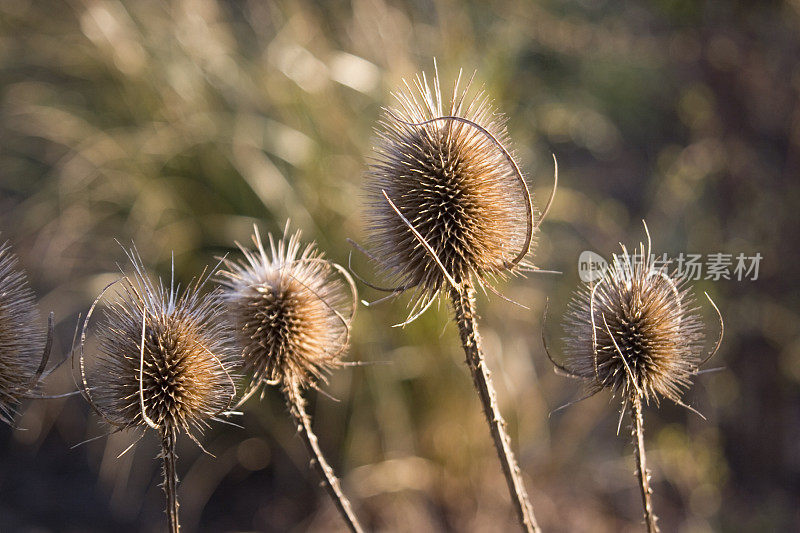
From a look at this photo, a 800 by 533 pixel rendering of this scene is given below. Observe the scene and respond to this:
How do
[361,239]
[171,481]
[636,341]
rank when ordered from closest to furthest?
[171,481] → [636,341] → [361,239]

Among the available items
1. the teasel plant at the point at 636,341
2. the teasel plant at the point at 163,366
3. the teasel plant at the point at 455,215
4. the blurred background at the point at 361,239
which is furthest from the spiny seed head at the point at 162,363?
the blurred background at the point at 361,239

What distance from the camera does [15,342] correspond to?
1088 mm

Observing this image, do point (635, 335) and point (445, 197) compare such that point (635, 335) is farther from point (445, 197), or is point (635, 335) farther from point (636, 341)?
point (445, 197)

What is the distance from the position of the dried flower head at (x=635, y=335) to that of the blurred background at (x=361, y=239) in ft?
5.94

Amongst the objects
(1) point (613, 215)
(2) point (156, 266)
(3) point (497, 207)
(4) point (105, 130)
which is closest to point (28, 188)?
(4) point (105, 130)

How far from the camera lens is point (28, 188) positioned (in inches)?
161

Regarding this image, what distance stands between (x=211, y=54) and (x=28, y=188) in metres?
1.48

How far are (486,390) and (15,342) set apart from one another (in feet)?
2.37

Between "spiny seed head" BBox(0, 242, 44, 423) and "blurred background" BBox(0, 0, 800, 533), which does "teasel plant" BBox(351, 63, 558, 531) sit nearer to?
"spiny seed head" BBox(0, 242, 44, 423)

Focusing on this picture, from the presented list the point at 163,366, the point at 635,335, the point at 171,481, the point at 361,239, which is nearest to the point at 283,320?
the point at 163,366

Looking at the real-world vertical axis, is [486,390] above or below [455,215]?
below

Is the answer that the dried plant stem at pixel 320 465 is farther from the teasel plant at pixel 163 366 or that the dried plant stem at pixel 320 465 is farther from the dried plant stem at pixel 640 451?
the dried plant stem at pixel 640 451

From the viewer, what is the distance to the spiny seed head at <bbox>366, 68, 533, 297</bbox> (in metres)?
1.12

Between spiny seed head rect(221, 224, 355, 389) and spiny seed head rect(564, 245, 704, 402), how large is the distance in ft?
1.28
